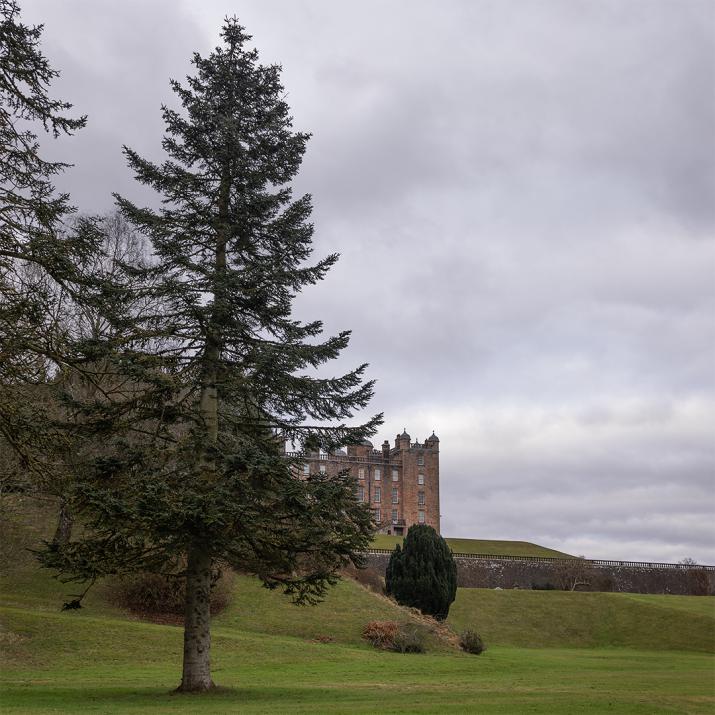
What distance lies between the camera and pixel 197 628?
17250 mm

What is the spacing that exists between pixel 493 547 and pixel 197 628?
219ft

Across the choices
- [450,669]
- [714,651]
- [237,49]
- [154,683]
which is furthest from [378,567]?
[237,49]

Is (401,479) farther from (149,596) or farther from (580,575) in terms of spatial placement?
(149,596)

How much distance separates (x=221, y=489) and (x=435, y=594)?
27.4m

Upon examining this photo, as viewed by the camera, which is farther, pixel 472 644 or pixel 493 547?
pixel 493 547

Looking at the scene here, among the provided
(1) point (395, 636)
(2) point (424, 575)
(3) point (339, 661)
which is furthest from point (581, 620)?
(3) point (339, 661)

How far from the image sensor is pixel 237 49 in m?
20.8

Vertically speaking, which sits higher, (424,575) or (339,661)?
(424,575)

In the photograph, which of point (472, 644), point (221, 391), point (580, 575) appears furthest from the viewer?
point (580, 575)

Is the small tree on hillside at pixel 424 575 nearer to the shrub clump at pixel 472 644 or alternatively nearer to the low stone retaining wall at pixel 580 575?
the shrub clump at pixel 472 644

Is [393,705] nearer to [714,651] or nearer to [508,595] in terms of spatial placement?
[714,651]

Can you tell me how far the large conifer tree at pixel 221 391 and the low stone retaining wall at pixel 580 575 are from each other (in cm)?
3986

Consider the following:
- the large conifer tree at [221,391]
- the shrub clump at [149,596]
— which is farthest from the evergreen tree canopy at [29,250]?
the shrub clump at [149,596]

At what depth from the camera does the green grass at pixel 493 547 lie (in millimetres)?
74688
